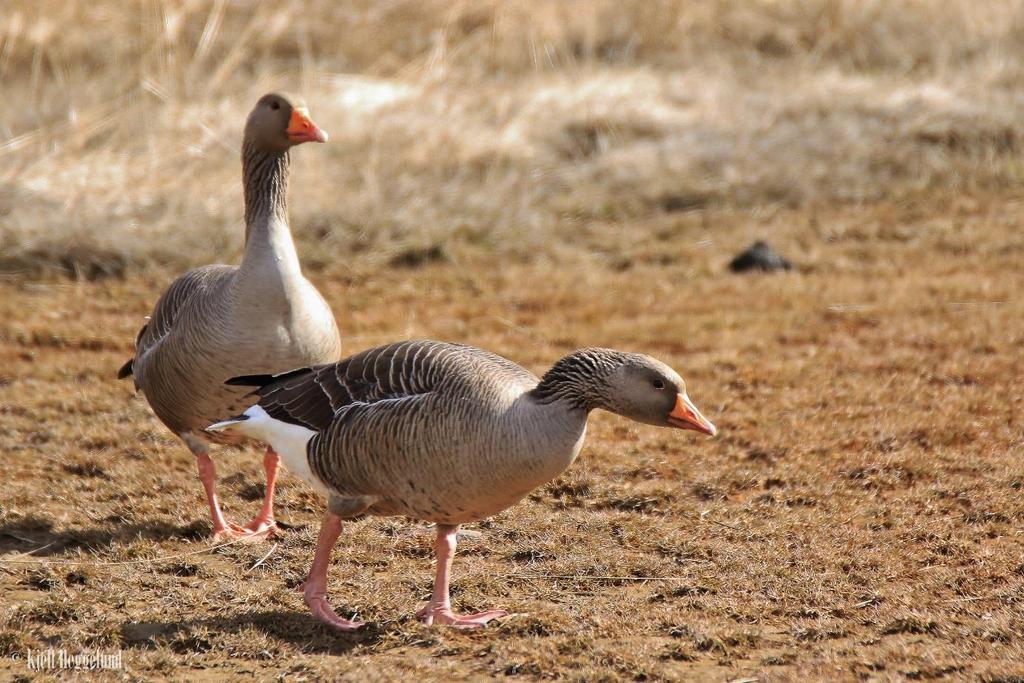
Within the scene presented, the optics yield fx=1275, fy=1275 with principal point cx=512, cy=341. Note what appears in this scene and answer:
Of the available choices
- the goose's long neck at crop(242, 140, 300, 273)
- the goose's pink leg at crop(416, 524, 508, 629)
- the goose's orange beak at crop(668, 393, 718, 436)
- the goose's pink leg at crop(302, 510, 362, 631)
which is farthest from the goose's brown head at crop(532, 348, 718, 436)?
the goose's long neck at crop(242, 140, 300, 273)

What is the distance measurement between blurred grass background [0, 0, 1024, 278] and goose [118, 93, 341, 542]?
399 centimetres

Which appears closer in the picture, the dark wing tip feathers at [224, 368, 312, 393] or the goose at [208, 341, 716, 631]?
the goose at [208, 341, 716, 631]

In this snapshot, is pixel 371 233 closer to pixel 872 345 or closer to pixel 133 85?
pixel 133 85

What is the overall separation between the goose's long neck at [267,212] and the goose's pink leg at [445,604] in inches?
56.9

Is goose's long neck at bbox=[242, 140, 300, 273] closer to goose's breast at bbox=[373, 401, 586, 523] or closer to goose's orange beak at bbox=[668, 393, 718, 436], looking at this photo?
goose's breast at bbox=[373, 401, 586, 523]

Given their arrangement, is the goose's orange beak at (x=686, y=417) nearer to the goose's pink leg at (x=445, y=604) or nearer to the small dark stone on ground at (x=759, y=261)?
the goose's pink leg at (x=445, y=604)

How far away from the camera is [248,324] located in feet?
17.7

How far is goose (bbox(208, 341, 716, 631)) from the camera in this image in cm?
447

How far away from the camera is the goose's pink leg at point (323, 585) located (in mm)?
4719

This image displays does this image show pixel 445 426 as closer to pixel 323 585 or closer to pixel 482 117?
pixel 323 585

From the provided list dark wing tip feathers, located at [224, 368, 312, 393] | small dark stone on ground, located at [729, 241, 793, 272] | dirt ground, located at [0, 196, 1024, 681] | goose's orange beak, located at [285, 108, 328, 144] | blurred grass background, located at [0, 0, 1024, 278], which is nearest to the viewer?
dirt ground, located at [0, 196, 1024, 681]

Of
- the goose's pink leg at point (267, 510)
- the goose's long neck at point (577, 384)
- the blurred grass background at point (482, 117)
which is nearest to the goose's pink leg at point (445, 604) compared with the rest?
the goose's long neck at point (577, 384)

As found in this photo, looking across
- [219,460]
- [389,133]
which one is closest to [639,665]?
[219,460]

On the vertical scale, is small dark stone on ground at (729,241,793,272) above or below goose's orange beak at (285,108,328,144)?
below
